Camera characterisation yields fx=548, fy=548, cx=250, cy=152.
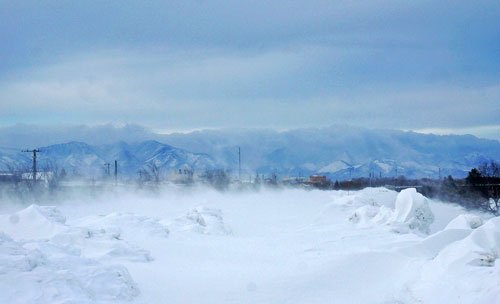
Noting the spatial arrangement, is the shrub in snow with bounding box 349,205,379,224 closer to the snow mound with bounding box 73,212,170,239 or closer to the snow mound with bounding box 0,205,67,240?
the snow mound with bounding box 73,212,170,239

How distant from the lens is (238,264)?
18859 mm

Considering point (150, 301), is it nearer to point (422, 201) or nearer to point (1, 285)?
point (1, 285)

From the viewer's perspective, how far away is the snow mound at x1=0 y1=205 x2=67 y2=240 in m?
20.8

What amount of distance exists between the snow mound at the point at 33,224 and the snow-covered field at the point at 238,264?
0.18 feet

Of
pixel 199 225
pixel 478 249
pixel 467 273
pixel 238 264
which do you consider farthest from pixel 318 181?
pixel 467 273

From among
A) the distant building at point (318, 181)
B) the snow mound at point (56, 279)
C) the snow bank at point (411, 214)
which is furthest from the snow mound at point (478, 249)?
the distant building at point (318, 181)

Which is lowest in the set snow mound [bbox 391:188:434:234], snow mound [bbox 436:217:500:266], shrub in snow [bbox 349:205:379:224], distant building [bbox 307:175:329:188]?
distant building [bbox 307:175:329:188]

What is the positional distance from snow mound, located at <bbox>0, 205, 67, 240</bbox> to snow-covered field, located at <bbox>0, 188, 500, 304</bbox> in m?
0.05

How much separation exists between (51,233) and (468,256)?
14.7 meters

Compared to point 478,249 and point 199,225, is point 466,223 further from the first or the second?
point 199,225

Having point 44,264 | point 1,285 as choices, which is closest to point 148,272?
point 44,264

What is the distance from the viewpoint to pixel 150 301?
12930 mm

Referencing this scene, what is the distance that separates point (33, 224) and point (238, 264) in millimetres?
8800

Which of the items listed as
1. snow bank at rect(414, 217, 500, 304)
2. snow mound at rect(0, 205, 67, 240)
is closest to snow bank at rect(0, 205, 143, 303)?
snow mound at rect(0, 205, 67, 240)
